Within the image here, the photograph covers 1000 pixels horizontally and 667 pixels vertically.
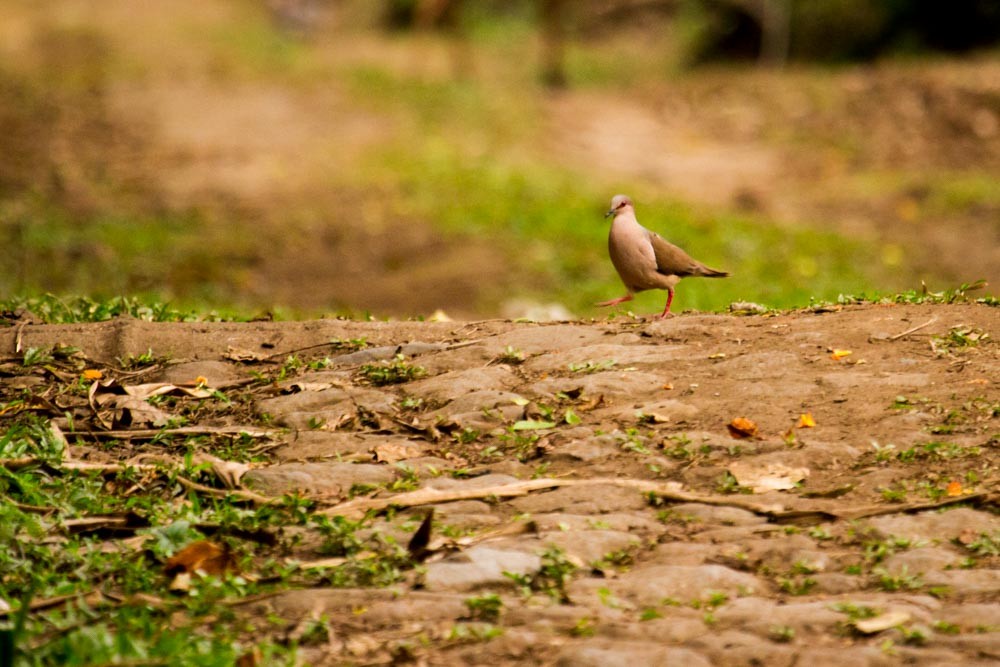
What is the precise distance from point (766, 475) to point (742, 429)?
9.7 inches

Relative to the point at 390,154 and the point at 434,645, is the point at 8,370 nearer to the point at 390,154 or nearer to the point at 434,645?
the point at 434,645

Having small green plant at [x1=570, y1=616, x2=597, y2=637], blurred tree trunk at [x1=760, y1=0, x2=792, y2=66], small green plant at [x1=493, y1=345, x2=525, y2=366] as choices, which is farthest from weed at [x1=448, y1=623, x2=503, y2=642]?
blurred tree trunk at [x1=760, y1=0, x2=792, y2=66]

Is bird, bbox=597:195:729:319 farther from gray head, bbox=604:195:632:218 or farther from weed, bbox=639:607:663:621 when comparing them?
weed, bbox=639:607:663:621

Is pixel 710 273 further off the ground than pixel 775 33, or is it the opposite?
pixel 775 33

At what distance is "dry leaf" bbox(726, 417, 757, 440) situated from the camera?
414 centimetres

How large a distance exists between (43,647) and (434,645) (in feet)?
3.16

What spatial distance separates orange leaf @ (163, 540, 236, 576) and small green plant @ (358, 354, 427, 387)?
1.33 metres

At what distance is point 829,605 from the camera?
10.7ft

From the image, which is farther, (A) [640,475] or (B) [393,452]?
(B) [393,452]

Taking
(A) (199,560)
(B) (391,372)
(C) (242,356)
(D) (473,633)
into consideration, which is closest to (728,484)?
(D) (473,633)

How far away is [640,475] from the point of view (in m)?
3.97

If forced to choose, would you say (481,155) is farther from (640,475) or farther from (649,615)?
(649,615)

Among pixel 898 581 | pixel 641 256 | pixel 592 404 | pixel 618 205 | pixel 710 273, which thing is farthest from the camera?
pixel 710 273

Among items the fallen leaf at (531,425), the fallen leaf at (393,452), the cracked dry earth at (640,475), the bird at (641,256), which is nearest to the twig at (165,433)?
the cracked dry earth at (640,475)
